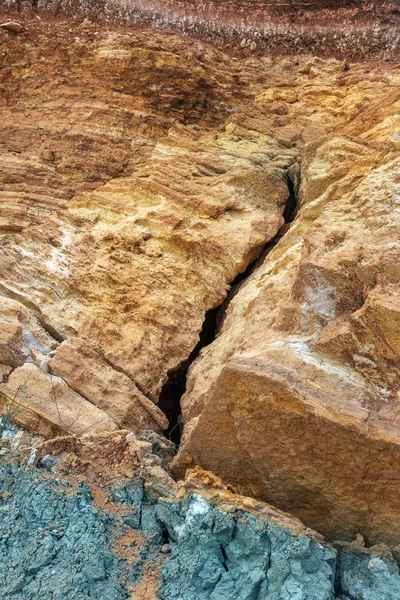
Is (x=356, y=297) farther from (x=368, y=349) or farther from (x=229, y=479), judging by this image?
(x=229, y=479)

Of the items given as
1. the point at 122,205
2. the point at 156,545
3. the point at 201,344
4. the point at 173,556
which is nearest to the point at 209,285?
the point at 201,344

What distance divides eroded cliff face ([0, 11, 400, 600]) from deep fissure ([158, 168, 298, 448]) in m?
0.08

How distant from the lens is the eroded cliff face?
3.88 metres

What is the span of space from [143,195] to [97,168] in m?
0.72

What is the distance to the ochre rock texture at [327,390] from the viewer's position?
3.90 meters

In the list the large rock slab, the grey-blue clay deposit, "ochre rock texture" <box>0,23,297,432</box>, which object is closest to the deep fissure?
"ochre rock texture" <box>0,23,297,432</box>

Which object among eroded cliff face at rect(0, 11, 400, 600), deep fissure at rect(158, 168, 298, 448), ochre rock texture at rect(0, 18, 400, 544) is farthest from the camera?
→ deep fissure at rect(158, 168, 298, 448)

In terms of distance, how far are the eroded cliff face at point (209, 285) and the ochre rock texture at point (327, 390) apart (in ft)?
0.04

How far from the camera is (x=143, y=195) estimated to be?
6547 millimetres

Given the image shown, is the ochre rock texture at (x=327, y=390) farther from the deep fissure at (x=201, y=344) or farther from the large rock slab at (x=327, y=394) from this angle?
the deep fissure at (x=201, y=344)

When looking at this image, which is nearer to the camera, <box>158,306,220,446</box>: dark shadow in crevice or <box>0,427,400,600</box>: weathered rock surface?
<box>0,427,400,600</box>: weathered rock surface

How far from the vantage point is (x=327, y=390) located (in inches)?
158

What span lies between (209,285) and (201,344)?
58 centimetres

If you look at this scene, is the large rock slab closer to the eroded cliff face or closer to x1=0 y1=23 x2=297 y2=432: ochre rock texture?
the eroded cliff face
